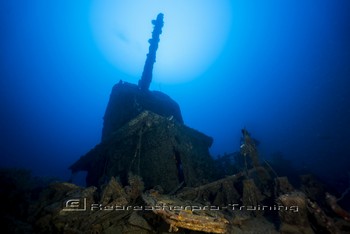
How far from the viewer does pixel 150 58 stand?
18.5 m

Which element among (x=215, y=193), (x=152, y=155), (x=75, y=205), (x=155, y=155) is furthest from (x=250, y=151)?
(x=75, y=205)

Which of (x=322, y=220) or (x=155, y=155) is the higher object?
(x=155, y=155)

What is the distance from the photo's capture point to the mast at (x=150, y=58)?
17.4 meters

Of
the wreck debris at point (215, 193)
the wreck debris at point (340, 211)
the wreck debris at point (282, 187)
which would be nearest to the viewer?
the wreck debris at point (340, 211)

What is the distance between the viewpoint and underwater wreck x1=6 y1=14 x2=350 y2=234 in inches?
210

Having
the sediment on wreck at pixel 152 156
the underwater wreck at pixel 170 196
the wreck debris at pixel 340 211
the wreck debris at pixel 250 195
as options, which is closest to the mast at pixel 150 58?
the sediment on wreck at pixel 152 156

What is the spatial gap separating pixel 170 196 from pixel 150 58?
1404 cm

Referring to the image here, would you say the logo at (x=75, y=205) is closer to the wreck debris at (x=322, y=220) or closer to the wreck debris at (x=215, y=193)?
the wreck debris at (x=215, y=193)

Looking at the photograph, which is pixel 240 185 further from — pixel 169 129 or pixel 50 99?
pixel 50 99

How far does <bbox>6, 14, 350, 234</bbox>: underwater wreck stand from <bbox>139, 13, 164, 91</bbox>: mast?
793 cm

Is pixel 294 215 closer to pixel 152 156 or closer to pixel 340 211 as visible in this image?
pixel 340 211

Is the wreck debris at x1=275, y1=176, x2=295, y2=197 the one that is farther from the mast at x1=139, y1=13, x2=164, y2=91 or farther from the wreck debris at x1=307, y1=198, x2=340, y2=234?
the mast at x1=139, y1=13, x2=164, y2=91

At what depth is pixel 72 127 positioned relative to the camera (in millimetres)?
197875

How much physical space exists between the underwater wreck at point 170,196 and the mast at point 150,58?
7.93 metres
